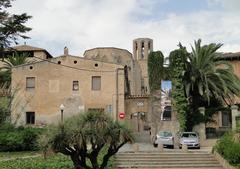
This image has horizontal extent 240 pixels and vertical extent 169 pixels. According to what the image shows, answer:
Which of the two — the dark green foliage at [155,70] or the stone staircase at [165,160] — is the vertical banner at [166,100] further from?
the stone staircase at [165,160]

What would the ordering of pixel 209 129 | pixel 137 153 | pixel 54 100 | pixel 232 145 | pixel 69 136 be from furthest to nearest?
pixel 54 100 → pixel 209 129 → pixel 137 153 → pixel 232 145 → pixel 69 136

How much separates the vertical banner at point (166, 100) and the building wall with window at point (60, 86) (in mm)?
4276

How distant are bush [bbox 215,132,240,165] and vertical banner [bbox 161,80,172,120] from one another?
12.7 meters

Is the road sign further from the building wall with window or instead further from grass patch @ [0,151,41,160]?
grass patch @ [0,151,41,160]

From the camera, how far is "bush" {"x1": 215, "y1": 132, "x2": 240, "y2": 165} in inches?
1046

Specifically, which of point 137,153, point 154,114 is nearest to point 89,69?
point 154,114

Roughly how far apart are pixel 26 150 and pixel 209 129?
16502 mm

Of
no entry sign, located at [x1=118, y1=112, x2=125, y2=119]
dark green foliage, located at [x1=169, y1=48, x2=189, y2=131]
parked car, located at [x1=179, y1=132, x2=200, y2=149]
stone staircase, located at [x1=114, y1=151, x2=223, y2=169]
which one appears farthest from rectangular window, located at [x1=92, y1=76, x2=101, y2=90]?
stone staircase, located at [x1=114, y1=151, x2=223, y2=169]

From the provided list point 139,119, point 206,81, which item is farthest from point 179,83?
point 139,119

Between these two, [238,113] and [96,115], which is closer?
[96,115]

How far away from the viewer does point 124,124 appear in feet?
65.6

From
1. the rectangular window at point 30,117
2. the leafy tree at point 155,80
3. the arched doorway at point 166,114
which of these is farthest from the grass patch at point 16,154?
the arched doorway at point 166,114

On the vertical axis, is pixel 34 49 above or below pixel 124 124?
above

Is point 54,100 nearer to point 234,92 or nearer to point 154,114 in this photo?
point 154,114
